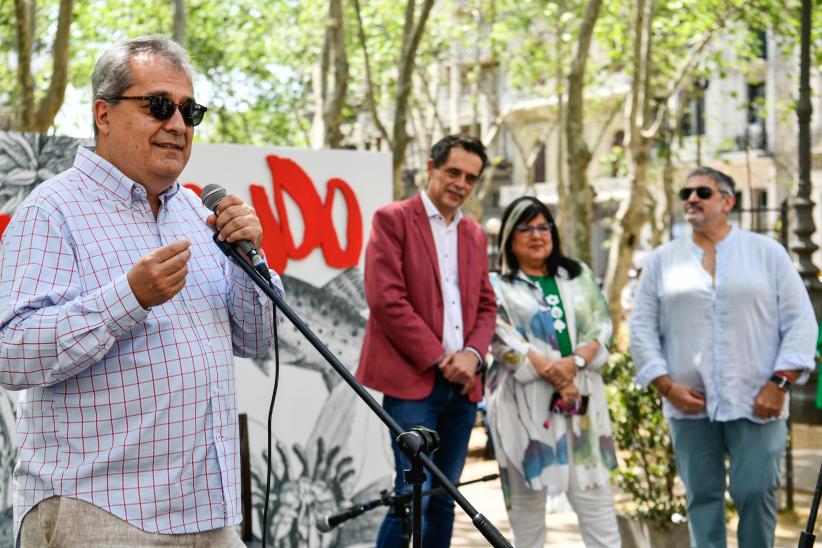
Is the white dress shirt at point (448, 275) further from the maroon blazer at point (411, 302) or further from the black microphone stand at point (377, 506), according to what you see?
the black microphone stand at point (377, 506)

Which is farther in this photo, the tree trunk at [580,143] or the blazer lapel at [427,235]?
the tree trunk at [580,143]

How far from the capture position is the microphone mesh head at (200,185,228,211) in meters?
2.95

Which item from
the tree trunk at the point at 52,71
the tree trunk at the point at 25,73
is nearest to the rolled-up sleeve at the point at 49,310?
the tree trunk at the point at 52,71

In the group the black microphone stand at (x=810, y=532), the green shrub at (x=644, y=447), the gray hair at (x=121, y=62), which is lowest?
the green shrub at (x=644, y=447)

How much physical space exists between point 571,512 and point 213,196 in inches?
222

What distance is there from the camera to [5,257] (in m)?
2.70

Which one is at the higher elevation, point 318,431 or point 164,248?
point 164,248

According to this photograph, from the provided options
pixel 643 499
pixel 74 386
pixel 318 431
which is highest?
pixel 74 386

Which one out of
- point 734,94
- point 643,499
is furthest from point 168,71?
point 734,94

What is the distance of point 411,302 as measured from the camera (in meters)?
5.35

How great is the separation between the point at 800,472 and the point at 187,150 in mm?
7924

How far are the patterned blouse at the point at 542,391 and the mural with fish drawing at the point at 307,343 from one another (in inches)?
48.9

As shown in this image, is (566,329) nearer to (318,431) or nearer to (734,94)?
(318,431)

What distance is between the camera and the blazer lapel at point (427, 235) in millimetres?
5359
